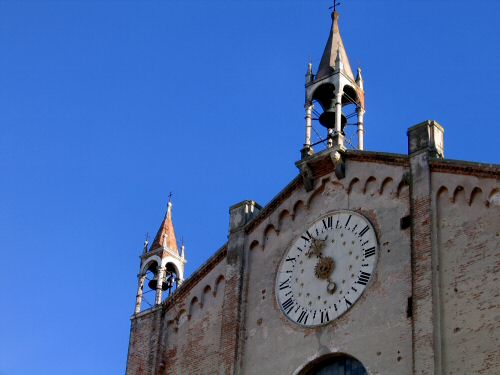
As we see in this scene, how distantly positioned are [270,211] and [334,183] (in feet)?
7.17

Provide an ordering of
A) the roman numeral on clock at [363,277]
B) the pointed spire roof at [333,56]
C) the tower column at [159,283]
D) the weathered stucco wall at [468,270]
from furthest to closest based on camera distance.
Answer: the tower column at [159,283] → the pointed spire roof at [333,56] → the roman numeral on clock at [363,277] → the weathered stucco wall at [468,270]

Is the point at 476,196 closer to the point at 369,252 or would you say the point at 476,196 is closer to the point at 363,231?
the point at 369,252

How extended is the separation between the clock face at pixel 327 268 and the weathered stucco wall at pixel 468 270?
2.27 meters

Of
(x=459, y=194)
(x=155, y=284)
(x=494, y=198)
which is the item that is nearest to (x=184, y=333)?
(x=155, y=284)

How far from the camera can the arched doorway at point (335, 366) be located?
2780cm

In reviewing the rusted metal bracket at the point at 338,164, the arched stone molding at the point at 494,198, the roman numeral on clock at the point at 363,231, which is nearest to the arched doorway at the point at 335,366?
the roman numeral on clock at the point at 363,231

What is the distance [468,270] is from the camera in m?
26.6

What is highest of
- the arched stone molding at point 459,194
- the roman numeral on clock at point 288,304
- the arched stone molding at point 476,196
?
the arched stone molding at point 459,194

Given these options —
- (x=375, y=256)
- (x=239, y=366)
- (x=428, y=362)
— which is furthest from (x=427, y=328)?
(x=239, y=366)

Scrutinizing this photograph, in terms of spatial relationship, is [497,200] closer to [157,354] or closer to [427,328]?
[427,328]

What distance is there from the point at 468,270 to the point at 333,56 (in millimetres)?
9779

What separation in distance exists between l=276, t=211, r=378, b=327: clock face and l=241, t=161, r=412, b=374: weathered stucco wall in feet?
0.77

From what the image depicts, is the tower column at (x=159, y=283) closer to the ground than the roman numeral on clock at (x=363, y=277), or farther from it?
farther from it

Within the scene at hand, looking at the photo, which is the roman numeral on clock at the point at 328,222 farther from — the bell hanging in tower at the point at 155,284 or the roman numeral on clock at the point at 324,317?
the bell hanging in tower at the point at 155,284
